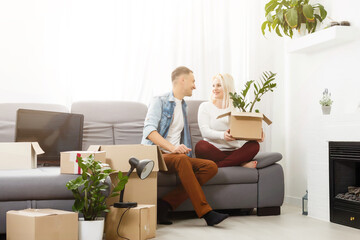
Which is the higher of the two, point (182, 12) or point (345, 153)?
point (182, 12)

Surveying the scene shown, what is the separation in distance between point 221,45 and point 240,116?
1.46 meters

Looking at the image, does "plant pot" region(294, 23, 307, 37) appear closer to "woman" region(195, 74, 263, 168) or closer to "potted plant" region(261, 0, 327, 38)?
"potted plant" region(261, 0, 327, 38)

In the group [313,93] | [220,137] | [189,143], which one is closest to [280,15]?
[313,93]

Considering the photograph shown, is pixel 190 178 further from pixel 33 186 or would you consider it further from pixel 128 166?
pixel 33 186

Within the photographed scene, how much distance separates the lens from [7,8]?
164 inches

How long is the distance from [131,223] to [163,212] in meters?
0.63

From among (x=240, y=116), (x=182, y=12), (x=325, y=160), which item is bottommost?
(x=325, y=160)

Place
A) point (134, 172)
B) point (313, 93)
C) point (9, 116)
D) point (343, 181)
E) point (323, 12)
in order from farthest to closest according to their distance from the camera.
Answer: point (313, 93) < point (323, 12) < point (9, 116) < point (343, 181) < point (134, 172)

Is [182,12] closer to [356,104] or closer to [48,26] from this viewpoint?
[48,26]

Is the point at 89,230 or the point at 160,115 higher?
the point at 160,115

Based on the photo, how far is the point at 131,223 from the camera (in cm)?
276

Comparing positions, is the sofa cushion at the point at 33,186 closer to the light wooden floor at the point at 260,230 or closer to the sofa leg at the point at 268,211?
the light wooden floor at the point at 260,230

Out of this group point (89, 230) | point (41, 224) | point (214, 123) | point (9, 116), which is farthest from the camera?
point (214, 123)

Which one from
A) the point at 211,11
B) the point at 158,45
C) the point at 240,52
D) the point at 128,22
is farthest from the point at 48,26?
the point at 240,52
